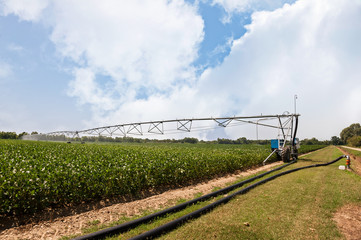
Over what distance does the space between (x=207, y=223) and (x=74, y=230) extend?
3547 millimetres

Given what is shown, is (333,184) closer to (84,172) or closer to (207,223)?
(207,223)

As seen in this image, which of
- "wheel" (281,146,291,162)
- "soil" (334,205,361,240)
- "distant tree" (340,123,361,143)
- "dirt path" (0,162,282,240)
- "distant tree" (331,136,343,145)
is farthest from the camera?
"distant tree" (331,136,343,145)

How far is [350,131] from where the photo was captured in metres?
107

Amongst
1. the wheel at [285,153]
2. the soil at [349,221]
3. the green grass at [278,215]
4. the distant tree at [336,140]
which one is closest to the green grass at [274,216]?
the green grass at [278,215]

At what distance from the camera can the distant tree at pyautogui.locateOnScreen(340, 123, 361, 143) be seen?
4112 inches

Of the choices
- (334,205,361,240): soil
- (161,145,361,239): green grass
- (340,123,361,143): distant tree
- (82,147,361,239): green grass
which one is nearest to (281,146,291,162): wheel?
(161,145,361,239): green grass

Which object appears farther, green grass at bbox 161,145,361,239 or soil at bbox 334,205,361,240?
soil at bbox 334,205,361,240

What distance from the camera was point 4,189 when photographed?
552cm

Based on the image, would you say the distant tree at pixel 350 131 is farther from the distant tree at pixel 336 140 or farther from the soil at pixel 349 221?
the soil at pixel 349 221

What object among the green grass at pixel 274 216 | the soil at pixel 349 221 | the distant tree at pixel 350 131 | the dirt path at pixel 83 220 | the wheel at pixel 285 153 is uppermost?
the distant tree at pixel 350 131

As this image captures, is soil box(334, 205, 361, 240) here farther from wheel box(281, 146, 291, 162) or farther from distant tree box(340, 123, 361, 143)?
distant tree box(340, 123, 361, 143)

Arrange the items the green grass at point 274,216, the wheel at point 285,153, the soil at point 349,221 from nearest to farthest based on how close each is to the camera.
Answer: the green grass at point 274,216
the soil at point 349,221
the wheel at point 285,153

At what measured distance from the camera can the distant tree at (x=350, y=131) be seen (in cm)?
10444

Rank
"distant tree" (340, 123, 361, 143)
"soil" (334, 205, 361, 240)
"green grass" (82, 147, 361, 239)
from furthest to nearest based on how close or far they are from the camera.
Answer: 1. "distant tree" (340, 123, 361, 143)
2. "soil" (334, 205, 361, 240)
3. "green grass" (82, 147, 361, 239)
